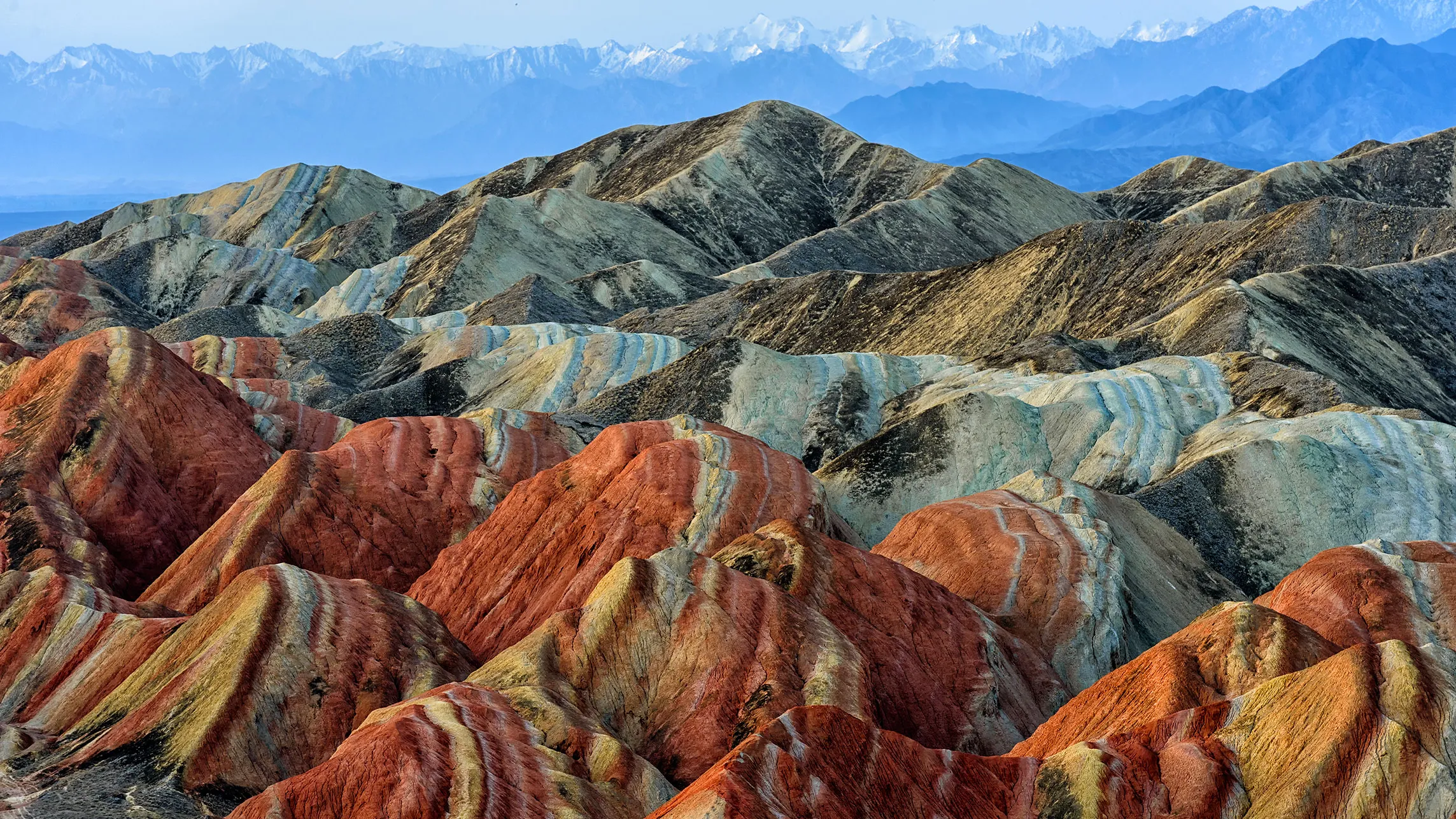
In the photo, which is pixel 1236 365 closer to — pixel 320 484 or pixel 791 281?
pixel 320 484

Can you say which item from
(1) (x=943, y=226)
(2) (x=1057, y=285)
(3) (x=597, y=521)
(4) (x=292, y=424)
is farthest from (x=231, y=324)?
(1) (x=943, y=226)

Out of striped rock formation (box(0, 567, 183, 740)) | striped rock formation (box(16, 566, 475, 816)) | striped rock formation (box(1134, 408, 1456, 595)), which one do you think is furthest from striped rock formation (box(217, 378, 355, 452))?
striped rock formation (box(1134, 408, 1456, 595))

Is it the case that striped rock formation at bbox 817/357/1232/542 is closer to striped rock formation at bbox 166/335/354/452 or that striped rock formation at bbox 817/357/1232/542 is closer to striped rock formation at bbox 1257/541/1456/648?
striped rock formation at bbox 1257/541/1456/648

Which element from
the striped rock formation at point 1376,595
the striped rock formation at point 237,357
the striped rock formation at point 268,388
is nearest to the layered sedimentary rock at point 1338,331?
the striped rock formation at point 1376,595

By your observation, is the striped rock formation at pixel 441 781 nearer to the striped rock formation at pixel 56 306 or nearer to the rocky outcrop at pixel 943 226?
the striped rock formation at pixel 56 306

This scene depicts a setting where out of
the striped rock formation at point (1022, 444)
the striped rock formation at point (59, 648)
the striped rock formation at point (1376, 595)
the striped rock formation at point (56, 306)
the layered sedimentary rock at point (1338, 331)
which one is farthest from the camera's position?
the striped rock formation at point (56, 306)

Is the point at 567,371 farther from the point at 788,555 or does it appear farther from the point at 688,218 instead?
the point at 688,218
